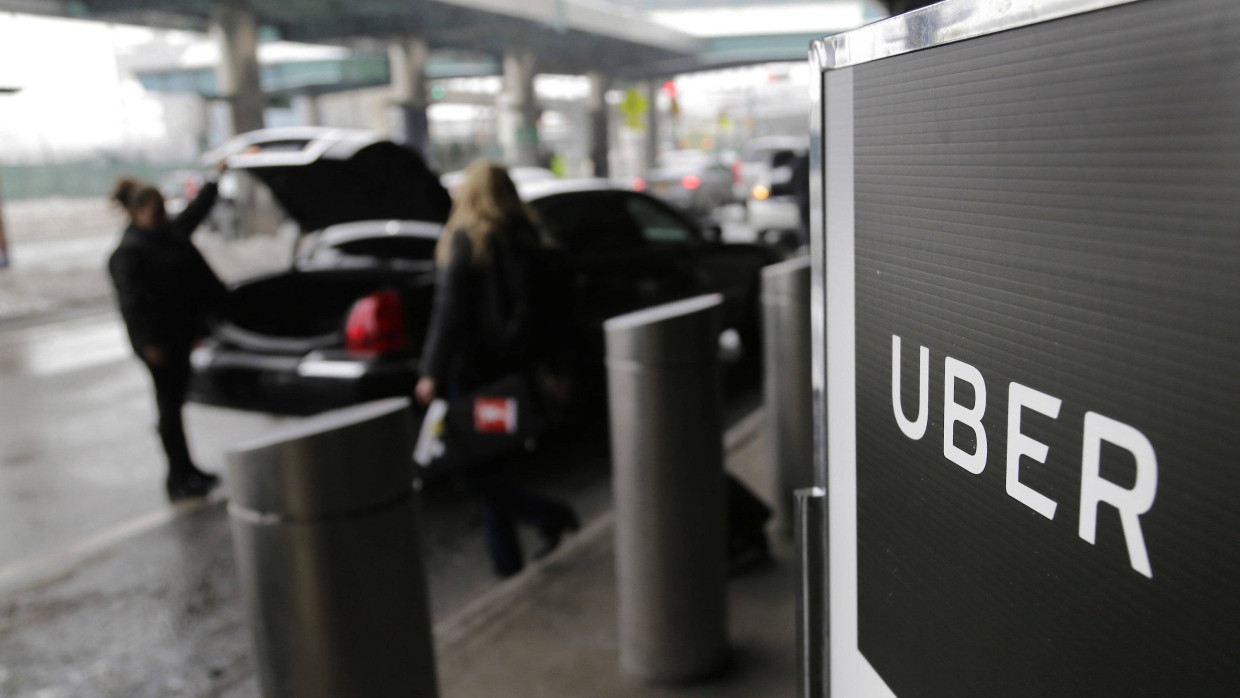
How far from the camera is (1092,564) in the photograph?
922 mm

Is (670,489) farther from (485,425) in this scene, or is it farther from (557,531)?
(557,531)

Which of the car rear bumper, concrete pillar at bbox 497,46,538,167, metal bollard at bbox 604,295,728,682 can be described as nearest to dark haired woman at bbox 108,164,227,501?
the car rear bumper

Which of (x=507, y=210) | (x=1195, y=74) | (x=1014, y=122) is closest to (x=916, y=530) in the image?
(x=1014, y=122)

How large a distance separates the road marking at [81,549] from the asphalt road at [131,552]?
12 mm

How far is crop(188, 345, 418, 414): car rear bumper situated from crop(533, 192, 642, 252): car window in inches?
61.7

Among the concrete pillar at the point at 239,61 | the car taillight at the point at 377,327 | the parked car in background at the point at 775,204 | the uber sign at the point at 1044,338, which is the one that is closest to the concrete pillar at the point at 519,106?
the concrete pillar at the point at 239,61

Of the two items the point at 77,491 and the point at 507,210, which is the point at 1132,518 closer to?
the point at 507,210

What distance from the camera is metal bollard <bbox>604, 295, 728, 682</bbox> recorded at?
3.31 metres

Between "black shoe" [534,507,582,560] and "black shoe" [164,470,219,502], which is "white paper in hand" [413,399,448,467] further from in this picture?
"black shoe" [164,470,219,502]

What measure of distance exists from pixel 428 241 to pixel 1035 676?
6.17 metres

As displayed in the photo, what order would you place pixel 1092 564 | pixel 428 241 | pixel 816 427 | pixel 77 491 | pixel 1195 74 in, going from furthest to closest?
pixel 428 241, pixel 77 491, pixel 816 427, pixel 1092 564, pixel 1195 74

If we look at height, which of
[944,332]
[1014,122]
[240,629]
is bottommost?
[240,629]

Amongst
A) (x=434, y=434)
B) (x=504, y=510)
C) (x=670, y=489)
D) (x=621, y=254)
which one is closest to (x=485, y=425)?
(x=434, y=434)

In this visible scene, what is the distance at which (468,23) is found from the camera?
2891 cm
